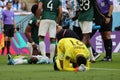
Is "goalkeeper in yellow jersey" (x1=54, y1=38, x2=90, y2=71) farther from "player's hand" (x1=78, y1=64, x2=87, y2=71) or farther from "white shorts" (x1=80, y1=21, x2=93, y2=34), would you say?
"white shorts" (x1=80, y1=21, x2=93, y2=34)

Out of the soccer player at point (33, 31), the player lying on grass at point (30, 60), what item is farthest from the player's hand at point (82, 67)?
the soccer player at point (33, 31)


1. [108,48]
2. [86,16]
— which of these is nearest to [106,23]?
[108,48]

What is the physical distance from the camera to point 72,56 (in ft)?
33.7

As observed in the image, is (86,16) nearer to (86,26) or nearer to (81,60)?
(86,26)

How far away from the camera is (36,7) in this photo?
16.0 m

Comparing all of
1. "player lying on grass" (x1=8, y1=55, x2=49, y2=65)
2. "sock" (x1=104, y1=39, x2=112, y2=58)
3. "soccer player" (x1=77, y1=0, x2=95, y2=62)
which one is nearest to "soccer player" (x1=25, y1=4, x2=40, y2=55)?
"soccer player" (x1=77, y1=0, x2=95, y2=62)

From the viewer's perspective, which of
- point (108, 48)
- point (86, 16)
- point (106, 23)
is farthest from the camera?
point (108, 48)

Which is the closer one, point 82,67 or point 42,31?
point 82,67

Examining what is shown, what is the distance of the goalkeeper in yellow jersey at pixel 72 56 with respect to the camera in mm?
10195

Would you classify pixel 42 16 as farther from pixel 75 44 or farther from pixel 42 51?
pixel 75 44

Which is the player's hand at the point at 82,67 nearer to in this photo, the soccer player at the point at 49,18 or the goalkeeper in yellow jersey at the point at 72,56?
the goalkeeper in yellow jersey at the point at 72,56

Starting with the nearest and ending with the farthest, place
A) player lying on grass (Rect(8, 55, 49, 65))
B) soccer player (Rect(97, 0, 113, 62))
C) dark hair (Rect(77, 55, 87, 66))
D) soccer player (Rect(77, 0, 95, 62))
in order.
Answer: dark hair (Rect(77, 55, 87, 66)) < player lying on grass (Rect(8, 55, 49, 65)) < soccer player (Rect(77, 0, 95, 62)) < soccer player (Rect(97, 0, 113, 62))

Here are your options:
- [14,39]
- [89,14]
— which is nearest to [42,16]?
[89,14]

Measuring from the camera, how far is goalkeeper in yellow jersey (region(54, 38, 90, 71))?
10.2 m
